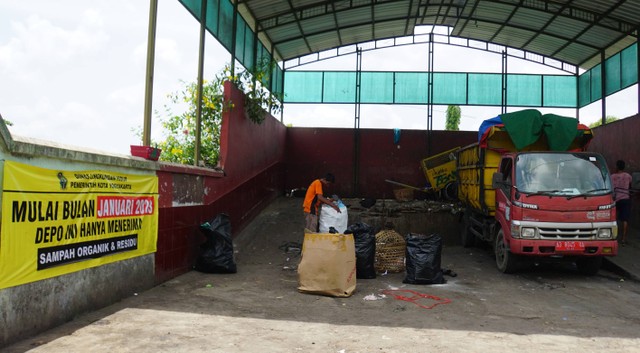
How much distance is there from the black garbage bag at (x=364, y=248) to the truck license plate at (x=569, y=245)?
302cm

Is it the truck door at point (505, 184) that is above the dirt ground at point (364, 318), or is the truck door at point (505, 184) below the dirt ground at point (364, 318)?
above

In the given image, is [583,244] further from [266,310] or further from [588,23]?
[588,23]

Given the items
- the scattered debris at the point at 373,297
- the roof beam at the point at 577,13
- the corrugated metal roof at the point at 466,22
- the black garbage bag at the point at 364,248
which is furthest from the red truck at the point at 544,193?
the roof beam at the point at 577,13

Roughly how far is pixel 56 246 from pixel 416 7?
1470 cm

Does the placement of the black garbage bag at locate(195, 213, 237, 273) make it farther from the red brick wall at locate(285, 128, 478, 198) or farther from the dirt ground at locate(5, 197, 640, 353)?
the red brick wall at locate(285, 128, 478, 198)

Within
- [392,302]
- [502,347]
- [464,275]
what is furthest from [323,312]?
[464,275]

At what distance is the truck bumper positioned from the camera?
7.96 m

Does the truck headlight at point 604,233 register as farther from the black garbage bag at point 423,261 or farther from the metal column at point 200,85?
the metal column at point 200,85

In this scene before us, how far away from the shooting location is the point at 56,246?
4.82 m

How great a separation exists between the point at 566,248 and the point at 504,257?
1187mm

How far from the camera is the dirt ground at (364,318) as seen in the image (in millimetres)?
4609

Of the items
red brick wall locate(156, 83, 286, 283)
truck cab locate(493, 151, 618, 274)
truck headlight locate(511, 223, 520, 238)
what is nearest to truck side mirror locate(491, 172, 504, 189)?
truck cab locate(493, 151, 618, 274)

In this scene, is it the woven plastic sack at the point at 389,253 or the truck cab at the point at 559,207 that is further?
the woven plastic sack at the point at 389,253

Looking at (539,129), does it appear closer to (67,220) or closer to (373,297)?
(373,297)
